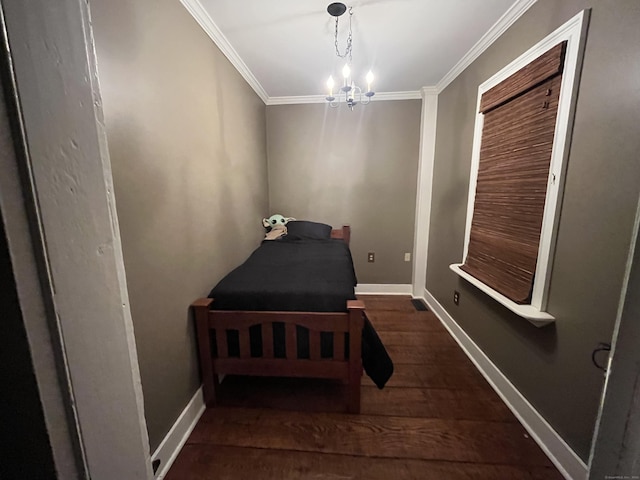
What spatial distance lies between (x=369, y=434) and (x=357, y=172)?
2525mm

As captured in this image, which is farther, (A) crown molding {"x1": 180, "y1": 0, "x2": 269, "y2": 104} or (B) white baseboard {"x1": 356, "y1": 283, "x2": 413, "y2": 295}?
(B) white baseboard {"x1": 356, "y1": 283, "x2": 413, "y2": 295}

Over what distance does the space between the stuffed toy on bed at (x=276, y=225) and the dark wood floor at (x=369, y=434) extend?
1598 mm

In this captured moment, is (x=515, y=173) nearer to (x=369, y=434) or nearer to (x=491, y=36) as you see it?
(x=491, y=36)

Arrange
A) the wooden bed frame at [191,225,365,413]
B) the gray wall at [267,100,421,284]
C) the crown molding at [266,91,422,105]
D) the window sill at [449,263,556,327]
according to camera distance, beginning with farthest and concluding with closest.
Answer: the gray wall at [267,100,421,284] → the crown molding at [266,91,422,105] → the wooden bed frame at [191,225,365,413] → the window sill at [449,263,556,327]

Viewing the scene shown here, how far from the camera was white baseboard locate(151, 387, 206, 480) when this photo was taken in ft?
3.78

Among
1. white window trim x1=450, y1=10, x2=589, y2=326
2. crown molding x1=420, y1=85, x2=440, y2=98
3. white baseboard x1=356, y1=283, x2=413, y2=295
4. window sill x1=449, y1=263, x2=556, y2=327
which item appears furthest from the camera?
white baseboard x1=356, y1=283, x2=413, y2=295

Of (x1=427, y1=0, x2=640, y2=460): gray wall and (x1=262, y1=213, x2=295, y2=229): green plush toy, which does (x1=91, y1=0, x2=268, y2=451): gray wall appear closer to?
(x1=262, y1=213, x2=295, y2=229): green plush toy

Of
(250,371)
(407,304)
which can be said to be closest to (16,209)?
(250,371)

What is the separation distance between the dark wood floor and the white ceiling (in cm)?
231

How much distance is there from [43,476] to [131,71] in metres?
1.26

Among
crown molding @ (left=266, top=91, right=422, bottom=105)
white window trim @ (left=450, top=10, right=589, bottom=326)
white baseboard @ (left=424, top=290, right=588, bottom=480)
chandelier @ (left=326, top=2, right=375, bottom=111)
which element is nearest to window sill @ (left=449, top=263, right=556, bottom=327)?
Answer: white window trim @ (left=450, top=10, right=589, bottom=326)

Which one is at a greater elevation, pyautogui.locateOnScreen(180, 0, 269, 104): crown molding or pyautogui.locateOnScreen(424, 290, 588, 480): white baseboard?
pyautogui.locateOnScreen(180, 0, 269, 104): crown molding

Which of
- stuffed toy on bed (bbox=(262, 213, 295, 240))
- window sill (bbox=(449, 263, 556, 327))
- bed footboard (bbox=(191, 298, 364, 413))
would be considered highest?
stuffed toy on bed (bbox=(262, 213, 295, 240))

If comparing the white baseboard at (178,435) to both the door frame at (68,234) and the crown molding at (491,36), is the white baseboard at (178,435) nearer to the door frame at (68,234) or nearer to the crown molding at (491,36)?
the door frame at (68,234)
